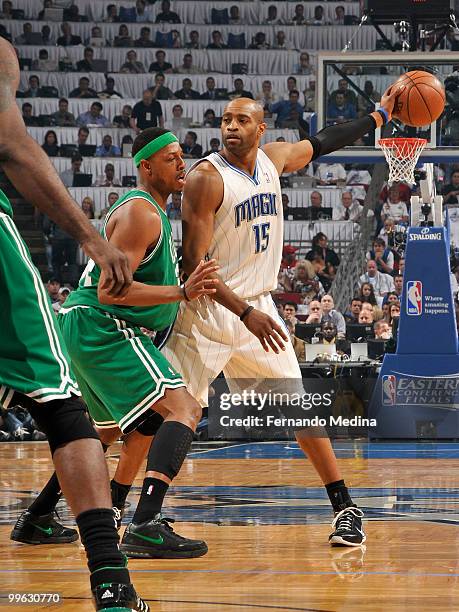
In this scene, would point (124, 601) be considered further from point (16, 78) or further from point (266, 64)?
point (266, 64)

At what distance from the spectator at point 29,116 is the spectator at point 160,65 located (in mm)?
2397

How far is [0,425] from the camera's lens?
10859 millimetres

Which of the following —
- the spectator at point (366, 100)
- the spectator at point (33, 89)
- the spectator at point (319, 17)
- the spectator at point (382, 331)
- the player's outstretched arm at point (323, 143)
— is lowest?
the spectator at point (382, 331)

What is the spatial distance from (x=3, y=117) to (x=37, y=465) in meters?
5.77

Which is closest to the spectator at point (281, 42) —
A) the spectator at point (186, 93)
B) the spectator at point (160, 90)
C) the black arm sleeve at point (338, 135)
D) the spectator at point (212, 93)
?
the spectator at point (212, 93)

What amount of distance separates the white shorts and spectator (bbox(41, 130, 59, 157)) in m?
12.6

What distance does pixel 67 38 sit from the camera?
19047mm

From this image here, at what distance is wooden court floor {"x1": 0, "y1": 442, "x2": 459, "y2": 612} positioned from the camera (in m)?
3.33

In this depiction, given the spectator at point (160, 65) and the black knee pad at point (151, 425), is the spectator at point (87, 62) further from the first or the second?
the black knee pad at point (151, 425)

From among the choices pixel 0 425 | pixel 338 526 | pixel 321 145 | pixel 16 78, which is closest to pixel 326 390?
pixel 0 425

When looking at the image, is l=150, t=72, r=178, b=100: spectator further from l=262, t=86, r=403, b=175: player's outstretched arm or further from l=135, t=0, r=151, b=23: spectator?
l=262, t=86, r=403, b=175: player's outstretched arm

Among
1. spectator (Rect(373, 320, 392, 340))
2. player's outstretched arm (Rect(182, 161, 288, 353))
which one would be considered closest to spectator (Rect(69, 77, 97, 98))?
spectator (Rect(373, 320, 392, 340))

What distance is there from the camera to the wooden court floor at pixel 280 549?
333 cm

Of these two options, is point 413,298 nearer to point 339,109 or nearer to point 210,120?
point 339,109
